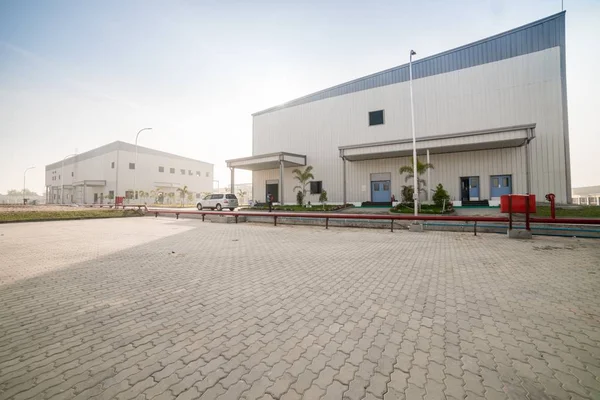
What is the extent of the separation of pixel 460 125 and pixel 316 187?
12997 millimetres

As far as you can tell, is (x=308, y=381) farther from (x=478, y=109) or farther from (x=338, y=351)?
(x=478, y=109)

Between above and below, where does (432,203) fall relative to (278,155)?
below

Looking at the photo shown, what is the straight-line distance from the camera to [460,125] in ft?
65.0

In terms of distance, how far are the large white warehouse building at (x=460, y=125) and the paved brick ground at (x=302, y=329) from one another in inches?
578

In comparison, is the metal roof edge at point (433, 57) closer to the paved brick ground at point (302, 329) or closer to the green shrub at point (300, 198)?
the green shrub at point (300, 198)

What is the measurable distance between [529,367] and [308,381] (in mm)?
1864

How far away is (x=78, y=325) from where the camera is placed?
2.87 metres

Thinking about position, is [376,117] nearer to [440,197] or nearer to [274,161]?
[440,197]

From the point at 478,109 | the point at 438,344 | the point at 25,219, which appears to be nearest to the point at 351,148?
the point at 478,109

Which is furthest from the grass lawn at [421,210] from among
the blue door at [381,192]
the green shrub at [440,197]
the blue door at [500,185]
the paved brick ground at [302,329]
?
the paved brick ground at [302,329]

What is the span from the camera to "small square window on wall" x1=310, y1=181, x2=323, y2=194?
2481 centimetres

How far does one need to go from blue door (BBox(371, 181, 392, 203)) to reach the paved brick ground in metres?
16.0

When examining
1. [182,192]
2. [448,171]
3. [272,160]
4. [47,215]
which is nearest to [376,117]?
[448,171]

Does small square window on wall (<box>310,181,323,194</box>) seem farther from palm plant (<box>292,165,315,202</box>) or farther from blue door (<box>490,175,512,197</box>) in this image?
blue door (<box>490,175,512,197</box>)
